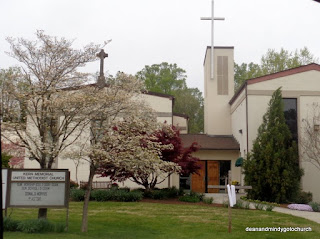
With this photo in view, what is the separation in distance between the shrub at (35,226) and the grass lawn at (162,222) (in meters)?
0.29

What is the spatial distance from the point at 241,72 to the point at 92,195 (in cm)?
4122

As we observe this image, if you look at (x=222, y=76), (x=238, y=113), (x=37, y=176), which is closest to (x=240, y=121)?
(x=238, y=113)

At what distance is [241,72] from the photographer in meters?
56.2

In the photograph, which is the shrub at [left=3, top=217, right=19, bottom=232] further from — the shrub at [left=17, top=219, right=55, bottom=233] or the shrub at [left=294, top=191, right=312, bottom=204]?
A: the shrub at [left=294, top=191, right=312, bottom=204]

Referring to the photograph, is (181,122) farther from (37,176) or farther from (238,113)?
(37,176)

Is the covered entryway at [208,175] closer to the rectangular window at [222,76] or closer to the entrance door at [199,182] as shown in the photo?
the entrance door at [199,182]

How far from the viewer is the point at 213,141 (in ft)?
93.3

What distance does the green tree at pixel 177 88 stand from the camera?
5162 cm

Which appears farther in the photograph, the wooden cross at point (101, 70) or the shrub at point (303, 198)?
the shrub at point (303, 198)

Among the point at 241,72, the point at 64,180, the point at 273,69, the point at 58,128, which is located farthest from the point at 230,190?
the point at 241,72

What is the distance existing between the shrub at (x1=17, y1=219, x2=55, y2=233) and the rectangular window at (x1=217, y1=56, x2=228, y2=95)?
21.8m

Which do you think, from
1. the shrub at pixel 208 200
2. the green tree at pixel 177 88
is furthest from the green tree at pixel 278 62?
the shrub at pixel 208 200

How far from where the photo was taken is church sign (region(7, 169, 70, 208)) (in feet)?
35.8

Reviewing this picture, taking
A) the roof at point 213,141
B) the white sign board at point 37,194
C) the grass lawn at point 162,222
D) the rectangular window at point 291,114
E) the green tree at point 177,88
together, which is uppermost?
the green tree at point 177,88
